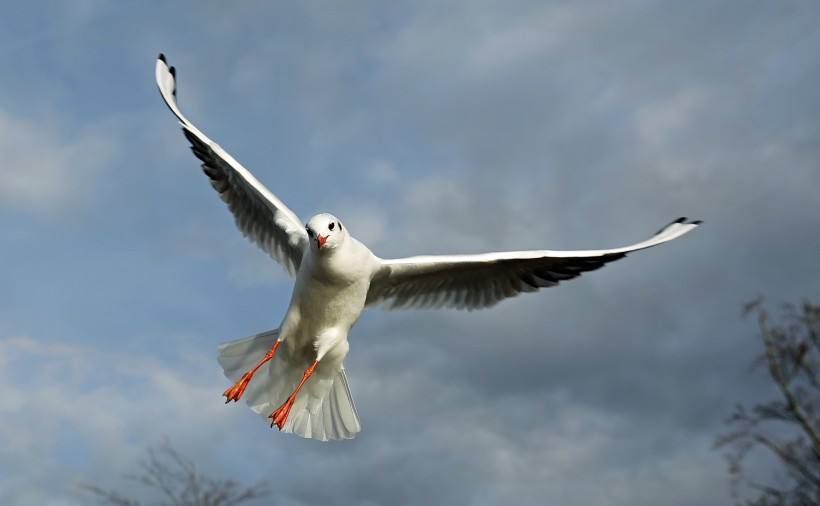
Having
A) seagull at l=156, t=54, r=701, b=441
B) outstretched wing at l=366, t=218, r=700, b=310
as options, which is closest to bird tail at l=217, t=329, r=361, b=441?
seagull at l=156, t=54, r=701, b=441

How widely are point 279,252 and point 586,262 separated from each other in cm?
281

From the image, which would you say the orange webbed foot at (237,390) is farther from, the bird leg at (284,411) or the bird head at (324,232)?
the bird head at (324,232)

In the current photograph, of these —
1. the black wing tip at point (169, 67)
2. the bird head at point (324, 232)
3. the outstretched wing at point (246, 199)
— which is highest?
the black wing tip at point (169, 67)

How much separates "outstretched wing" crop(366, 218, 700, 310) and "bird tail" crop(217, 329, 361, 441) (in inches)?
33.0

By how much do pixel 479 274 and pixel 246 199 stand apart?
89.0 inches

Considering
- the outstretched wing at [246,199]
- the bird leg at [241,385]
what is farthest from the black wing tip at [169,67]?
the bird leg at [241,385]

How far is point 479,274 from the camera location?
8.98 m

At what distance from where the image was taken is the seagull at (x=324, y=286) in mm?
7781

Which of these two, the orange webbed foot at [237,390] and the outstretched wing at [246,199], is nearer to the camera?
the orange webbed foot at [237,390]

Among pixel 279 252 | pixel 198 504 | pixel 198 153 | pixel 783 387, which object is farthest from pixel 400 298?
pixel 783 387

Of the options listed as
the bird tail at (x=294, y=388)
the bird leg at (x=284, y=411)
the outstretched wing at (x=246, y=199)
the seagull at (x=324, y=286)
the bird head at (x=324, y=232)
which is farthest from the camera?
the outstretched wing at (x=246, y=199)

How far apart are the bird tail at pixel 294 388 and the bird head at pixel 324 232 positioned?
4.55ft

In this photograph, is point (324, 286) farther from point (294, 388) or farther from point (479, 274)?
point (479, 274)

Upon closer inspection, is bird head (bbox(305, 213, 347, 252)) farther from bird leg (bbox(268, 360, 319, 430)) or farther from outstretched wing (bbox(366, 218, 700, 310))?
bird leg (bbox(268, 360, 319, 430))
